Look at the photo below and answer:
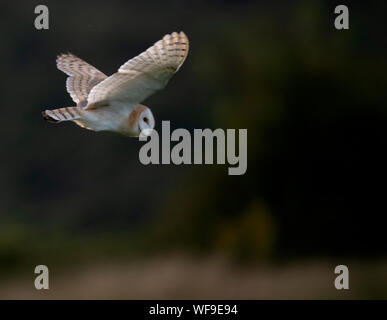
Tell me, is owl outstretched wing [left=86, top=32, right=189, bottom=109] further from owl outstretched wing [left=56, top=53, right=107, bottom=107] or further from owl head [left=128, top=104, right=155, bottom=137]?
owl outstretched wing [left=56, top=53, right=107, bottom=107]

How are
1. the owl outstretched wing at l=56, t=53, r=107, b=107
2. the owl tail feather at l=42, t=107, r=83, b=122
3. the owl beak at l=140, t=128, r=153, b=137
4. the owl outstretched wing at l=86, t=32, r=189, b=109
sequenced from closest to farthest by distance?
the owl outstretched wing at l=86, t=32, r=189, b=109
the owl tail feather at l=42, t=107, r=83, b=122
the owl beak at l=140, t=128, r=153, b=137
the owl outstretched wing at l=56, t=53, r=107, b=107

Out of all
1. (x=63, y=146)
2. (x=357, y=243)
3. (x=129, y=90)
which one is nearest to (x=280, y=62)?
(x=357, y=243)

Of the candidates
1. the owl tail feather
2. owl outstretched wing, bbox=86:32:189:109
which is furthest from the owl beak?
the owl tail feather

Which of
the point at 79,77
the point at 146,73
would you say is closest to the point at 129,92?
the point at 146,73

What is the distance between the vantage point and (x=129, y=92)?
11.3ft

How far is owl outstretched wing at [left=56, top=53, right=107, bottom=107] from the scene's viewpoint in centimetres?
398

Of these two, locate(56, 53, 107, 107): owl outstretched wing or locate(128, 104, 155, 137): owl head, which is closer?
locate(128, 104, 155, 137): owl head

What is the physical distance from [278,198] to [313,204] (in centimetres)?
36

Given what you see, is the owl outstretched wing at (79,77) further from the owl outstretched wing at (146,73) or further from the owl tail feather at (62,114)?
the owl outstretched wing at (146,73)

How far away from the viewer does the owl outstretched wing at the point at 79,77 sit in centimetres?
398

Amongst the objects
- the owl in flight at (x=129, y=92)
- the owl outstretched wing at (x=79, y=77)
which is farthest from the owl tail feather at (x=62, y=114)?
the owl outstretched wing at (x=79, y=77)

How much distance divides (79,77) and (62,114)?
2.76 ft

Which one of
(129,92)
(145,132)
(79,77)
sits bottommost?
(145,132)

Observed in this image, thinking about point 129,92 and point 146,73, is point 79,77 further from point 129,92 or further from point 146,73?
point 146,73
